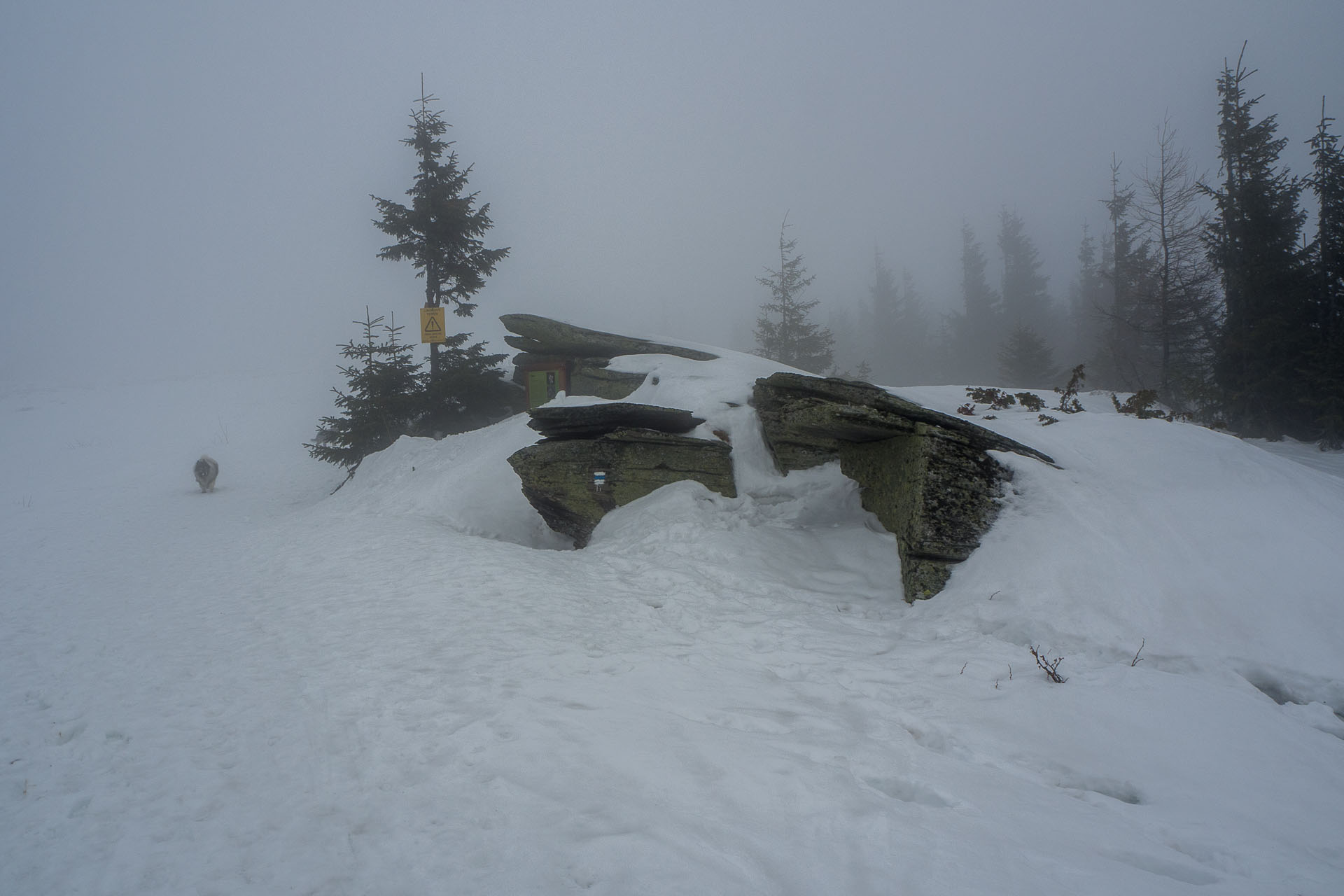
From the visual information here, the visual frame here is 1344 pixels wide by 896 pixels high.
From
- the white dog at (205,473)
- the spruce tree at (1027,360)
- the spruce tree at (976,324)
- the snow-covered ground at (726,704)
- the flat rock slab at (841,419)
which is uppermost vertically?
the spruce tree at (976,324)

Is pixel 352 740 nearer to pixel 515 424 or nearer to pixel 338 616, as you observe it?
pixel 338 616

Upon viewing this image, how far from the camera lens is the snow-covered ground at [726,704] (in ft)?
8.77

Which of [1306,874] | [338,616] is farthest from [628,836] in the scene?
[338,616]

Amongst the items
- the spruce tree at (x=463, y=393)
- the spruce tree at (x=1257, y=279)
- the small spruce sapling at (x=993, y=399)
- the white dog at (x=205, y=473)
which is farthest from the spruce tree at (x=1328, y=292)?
the white dog at (x=205, y=473)

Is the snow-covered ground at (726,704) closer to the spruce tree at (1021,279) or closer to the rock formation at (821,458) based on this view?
the rock formation at (821,458)

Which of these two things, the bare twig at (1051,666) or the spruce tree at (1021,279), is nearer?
the bare twig at (1051,666)

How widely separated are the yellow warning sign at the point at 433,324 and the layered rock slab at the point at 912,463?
39.4ft

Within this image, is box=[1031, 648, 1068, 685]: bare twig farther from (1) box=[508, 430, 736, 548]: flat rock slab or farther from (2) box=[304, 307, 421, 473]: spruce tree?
(2) box=[304, 307, 421, 473]: spruce tree

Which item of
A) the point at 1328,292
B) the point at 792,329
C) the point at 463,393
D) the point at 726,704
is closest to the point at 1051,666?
the point at 726,704

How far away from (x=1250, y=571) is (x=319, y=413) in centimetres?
3941

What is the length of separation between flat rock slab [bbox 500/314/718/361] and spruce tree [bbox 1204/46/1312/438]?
19.0 meters

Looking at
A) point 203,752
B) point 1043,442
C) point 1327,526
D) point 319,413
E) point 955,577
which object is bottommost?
point 203,752

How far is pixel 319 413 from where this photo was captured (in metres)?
33.2

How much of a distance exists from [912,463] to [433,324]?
15.3 meters
